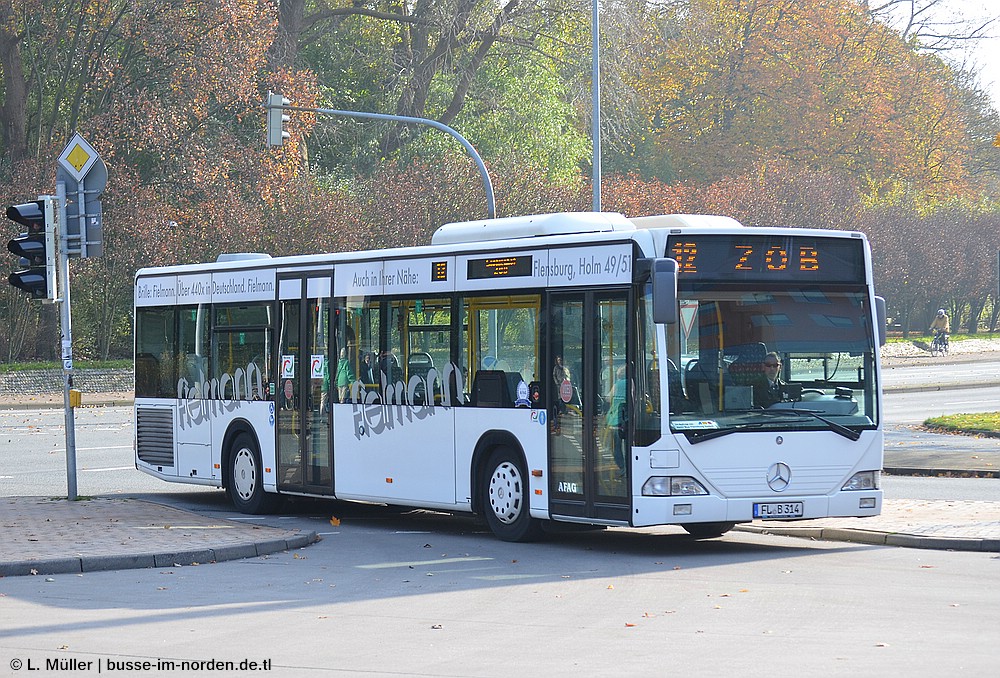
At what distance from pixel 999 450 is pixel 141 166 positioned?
97.4 feet

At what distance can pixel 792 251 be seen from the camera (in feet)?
44.5

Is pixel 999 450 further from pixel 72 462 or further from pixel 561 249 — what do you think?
pixel 72 462

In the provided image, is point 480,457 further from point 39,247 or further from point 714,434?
point 39,247

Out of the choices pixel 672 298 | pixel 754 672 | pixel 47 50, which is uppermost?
pixel 47 50

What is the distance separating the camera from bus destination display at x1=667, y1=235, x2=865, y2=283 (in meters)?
13.2

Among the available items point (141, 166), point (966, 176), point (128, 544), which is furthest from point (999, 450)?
point (966, 176)

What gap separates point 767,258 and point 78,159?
8.02 m

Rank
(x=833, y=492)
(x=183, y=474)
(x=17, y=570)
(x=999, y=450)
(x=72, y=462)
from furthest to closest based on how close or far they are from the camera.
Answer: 1. (x=999, y=450)
2. (x=183, y=474)
3. (x=72, y=462)
4. (x=833, y=492)
5. (x=17, y=570)

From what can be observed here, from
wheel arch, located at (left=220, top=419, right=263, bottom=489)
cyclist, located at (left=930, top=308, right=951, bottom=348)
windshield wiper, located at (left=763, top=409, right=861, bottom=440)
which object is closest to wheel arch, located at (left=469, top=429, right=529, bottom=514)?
windshield wiper, located at (left=763, top=409, right=861, bottom=440)

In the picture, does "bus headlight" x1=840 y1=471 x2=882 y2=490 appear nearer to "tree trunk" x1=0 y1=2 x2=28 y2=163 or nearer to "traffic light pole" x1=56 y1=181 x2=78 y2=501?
"traffic light pole" x1=56 y1=181 x2=78 y2=501

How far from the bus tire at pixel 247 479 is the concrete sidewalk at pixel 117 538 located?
0.97 metres

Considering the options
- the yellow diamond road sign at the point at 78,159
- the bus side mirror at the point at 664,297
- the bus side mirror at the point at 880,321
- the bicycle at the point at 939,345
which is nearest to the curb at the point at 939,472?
the bus side mirror at the point at 880,321

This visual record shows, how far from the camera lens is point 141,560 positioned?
12.6 m

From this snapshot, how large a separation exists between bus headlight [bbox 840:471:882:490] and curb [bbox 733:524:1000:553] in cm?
50
